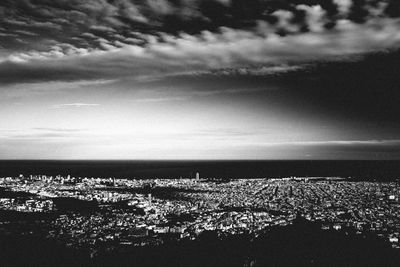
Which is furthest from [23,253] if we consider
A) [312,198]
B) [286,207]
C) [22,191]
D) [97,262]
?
[22,191]

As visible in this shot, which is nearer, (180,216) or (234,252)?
(234,252)

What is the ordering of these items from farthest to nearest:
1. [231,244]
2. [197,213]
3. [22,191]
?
[22,191]
[197,213]
[231,244]

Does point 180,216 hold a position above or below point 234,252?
below

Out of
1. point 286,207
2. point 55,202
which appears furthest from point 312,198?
point 55,202

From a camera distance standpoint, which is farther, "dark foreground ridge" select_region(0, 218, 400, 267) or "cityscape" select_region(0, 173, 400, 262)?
"cityscape" select_region(0, 173, 400, 262)

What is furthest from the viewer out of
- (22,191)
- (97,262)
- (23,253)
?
(22,191)

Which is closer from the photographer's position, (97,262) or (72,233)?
(97,262)

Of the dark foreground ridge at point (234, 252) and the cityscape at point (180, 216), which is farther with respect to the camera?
the cityscape at point (180, 216)

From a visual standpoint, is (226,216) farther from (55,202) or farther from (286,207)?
(55,202)
